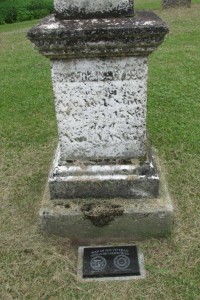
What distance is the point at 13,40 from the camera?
10.5 meters

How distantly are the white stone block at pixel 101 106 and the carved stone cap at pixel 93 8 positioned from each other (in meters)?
0.30

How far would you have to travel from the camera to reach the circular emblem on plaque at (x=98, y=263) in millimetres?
2930

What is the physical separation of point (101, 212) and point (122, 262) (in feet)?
1.34

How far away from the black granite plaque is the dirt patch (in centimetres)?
21

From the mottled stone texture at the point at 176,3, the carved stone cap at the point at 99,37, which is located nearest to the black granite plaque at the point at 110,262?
the carved stone cap at the point at 99,37

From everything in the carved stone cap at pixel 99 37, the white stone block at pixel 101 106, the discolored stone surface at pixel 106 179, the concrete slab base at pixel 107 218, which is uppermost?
the carved stone cap at pixel 99 37

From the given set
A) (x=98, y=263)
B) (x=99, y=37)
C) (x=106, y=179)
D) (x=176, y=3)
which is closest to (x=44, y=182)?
(x=106, y=179)

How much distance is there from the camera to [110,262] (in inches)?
116

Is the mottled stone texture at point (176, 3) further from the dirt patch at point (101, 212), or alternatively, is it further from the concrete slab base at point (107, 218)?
the dirt patch at point (101, 212)

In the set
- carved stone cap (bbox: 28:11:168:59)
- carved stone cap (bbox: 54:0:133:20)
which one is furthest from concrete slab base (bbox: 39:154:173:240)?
carved stone cap (bbox: 54:0:133:20)

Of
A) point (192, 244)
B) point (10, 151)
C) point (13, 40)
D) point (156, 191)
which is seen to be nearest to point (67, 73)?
point (156, 191)

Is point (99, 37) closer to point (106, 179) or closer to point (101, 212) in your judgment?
point (106, 179)

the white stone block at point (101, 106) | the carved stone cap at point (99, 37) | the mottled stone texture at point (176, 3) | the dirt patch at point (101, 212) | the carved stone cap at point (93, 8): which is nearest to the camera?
the carved stone cap at point (99, 37)

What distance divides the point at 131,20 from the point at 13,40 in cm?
841
